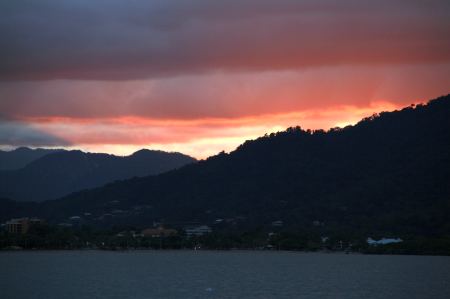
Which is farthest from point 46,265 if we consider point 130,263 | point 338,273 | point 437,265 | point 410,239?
point 410,239

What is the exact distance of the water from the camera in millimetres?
94188

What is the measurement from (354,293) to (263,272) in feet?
104

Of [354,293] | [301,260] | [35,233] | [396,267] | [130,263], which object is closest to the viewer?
[354,293]

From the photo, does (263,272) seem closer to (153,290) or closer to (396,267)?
(396,267)

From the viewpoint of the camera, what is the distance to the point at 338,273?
413ft

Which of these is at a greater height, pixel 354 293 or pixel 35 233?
pixel 35 233

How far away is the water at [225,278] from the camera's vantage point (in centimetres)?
9419

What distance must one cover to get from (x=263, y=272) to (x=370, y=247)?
2263 inches

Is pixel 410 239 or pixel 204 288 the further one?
pixel 410 239

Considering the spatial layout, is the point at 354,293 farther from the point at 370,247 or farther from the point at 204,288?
the point at 370,247

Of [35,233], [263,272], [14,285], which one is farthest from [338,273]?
[35,233]

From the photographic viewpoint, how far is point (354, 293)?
96188 millimetres

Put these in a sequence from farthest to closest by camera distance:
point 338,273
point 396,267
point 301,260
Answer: point 301,260 < point 396,267 < point 338,273

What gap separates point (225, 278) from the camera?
115m
